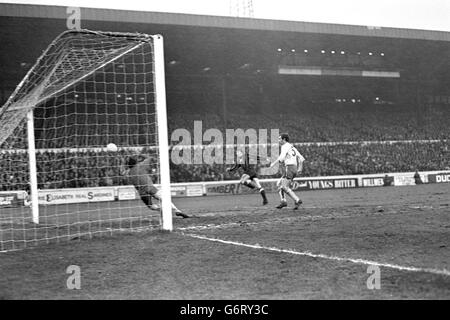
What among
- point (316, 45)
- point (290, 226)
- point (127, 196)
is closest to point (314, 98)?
point (316, 45)

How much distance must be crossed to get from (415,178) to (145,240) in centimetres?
3050

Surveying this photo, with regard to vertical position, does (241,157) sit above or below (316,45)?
below

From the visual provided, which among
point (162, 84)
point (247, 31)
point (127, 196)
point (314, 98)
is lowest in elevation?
point (127, 196)

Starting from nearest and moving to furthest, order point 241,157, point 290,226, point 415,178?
point 290,226 → point 241,157 → point 415,178

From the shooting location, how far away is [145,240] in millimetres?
9195

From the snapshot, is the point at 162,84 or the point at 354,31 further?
the point at 354,31

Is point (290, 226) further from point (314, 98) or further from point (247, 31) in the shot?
point (314, 98)

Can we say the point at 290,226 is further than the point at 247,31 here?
No

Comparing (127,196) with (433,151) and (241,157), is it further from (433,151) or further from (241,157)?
(433,151)
